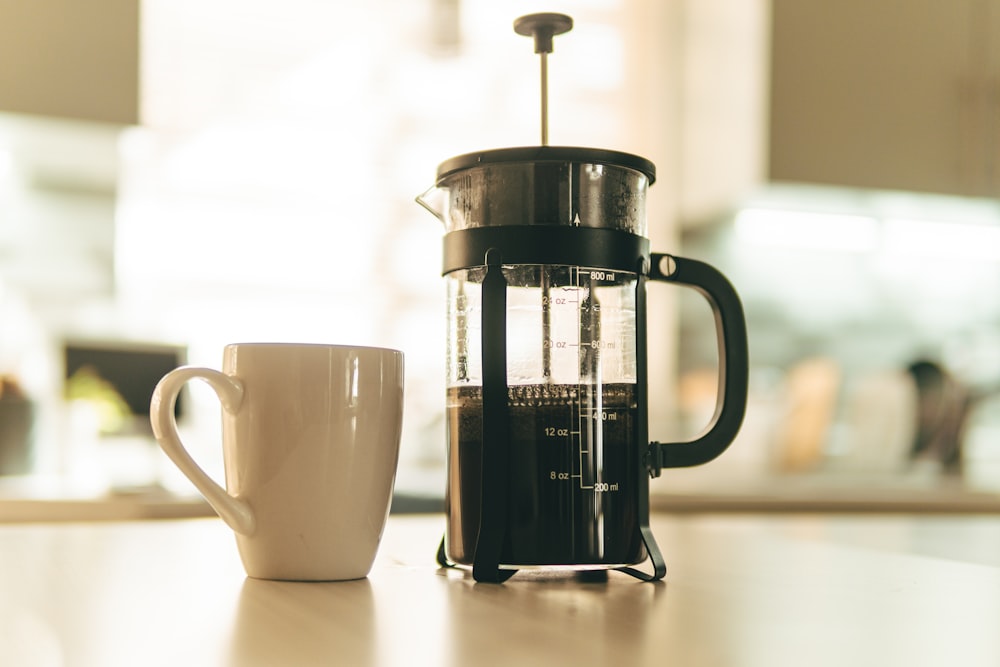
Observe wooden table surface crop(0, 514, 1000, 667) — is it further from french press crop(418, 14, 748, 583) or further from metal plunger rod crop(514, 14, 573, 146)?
metal plunger rod crop(514, 14, 573, 146)

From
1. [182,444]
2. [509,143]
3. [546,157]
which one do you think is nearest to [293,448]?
[182,444]

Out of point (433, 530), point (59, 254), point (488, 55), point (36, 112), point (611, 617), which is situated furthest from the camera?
point (488, 55)

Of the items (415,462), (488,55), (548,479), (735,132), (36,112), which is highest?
(488,55)

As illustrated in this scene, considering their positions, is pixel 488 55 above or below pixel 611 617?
above

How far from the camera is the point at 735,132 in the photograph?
3.16 meters

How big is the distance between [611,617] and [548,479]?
4.5 inches

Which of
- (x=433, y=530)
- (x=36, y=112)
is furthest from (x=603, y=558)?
(x=36, y=112)

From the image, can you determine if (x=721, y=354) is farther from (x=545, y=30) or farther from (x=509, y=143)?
(x=509, y=143)

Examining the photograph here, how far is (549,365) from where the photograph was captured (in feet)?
1.95

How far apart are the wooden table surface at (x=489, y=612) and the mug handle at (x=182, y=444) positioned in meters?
0.04

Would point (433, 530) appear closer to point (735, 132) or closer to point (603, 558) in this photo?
point (603, 558)

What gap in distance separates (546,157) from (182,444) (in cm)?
26

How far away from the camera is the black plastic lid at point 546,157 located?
59 centimetres

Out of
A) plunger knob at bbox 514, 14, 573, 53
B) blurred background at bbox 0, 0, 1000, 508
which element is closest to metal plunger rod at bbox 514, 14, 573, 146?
plunger knob at bbox 514, 14, 573, 53
